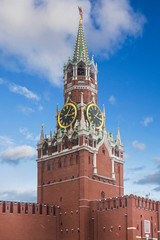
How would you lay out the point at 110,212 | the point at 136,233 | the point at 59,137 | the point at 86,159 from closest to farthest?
the point at 136,233
the point at 110,212
the point at 86,159
the point at 59,137

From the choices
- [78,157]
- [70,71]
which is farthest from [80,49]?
[78,157]

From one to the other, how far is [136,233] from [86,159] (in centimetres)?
1853

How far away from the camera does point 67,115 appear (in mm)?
87875

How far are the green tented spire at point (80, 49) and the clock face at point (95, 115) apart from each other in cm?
1236

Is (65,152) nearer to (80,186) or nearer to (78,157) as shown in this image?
(78,157)

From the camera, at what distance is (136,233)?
Result: 67000mm

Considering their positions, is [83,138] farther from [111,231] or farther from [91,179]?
[111,231]

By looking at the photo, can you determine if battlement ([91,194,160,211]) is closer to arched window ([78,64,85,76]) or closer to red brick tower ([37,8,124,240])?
red brick tower ([37,8,124,240])

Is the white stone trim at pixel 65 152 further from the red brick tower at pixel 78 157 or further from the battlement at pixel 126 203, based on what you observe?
the battlement at pixel 126 203

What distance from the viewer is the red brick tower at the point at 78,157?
77000 millimetres

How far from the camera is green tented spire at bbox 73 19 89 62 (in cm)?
9319

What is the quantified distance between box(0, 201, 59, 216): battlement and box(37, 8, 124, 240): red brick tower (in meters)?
2.63

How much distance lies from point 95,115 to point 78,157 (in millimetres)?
12580

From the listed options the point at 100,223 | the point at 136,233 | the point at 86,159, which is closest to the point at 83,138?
the point at 86,159
